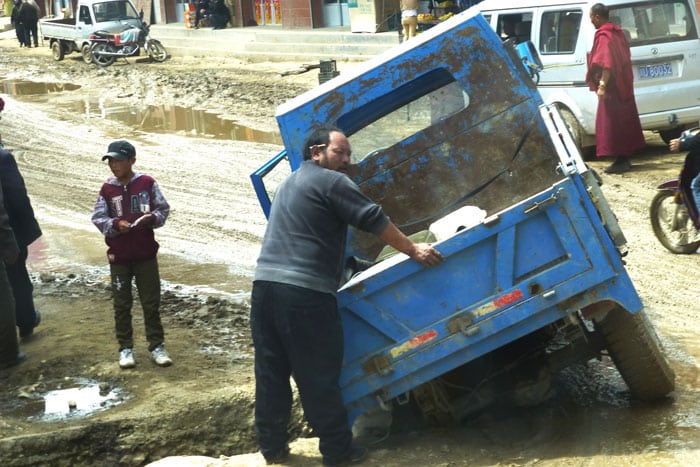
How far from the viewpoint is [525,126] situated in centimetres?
646

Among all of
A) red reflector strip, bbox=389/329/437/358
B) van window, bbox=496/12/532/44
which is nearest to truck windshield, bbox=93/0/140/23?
van window, bbox=496/12/532/44

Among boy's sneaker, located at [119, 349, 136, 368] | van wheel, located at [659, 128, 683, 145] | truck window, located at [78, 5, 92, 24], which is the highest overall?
truck window, located at [78, 5, 92, 24]

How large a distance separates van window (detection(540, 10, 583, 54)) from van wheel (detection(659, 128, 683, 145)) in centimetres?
169

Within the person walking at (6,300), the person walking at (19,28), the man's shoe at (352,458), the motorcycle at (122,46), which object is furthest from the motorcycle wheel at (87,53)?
the man's shoe at (352,458)

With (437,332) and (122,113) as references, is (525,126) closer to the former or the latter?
(437,332)

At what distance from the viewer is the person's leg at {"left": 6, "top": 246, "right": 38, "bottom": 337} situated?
7629mm

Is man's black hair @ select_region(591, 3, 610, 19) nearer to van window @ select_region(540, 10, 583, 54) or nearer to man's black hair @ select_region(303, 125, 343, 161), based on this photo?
van window @ select_region(540, 10, 583, 54)

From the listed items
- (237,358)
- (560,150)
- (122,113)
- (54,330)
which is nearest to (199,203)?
(54,330)

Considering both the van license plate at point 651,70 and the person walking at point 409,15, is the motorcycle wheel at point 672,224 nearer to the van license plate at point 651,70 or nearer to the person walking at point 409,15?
the van license plate at point 651,70

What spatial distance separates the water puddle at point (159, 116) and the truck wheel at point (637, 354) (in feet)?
33.6

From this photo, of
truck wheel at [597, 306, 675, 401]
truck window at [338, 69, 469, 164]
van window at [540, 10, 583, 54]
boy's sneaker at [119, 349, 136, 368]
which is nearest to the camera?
truck wheel at [597, 306, 675, 401]

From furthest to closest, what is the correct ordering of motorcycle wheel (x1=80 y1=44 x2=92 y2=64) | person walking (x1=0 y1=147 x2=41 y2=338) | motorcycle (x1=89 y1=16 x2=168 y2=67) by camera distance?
1. motorcycle wheel (x1=80 y1=44 x2=92 y2=64)
2. motorcycle (x1=89 y1=16 x2=168 y2=67)
3. person walking (x1=0 y1=147 x2=41 y2=338)

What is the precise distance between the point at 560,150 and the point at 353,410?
1.83 meters

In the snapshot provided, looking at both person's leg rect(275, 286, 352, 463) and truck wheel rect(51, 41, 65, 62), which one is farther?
truck wheel rect(51, 41, 65, 62)
